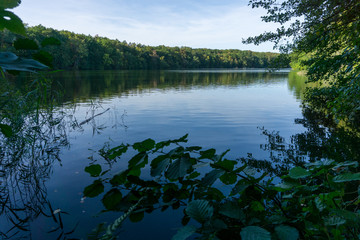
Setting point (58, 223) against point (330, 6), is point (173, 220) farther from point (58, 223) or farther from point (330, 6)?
point (330, 6)

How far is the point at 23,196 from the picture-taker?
5.48 meters

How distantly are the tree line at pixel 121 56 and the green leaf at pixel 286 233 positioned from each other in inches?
2551

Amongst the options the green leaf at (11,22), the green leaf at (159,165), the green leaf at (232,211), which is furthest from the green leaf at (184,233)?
the green leaf at (11,22)

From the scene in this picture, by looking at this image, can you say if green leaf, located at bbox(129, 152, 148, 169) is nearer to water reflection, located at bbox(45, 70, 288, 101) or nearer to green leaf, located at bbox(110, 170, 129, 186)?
green leaf, located at bbox(110, 170, 129, 186)

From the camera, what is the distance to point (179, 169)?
1519 mm

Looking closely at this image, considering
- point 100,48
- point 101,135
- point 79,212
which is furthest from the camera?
point 100,48

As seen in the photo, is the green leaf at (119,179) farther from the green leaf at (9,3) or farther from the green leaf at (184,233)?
the green leaf at (9,3)

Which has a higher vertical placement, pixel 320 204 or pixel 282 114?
pixel 320 204

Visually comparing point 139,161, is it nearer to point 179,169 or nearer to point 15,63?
point 179,169

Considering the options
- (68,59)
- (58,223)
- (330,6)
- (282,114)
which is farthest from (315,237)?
(68,59)

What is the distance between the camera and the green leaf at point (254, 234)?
1112 millimetres

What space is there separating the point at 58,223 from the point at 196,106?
54.2 ft

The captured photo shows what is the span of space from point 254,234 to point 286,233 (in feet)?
0.80

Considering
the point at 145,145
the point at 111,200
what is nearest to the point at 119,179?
the point at 111,200
